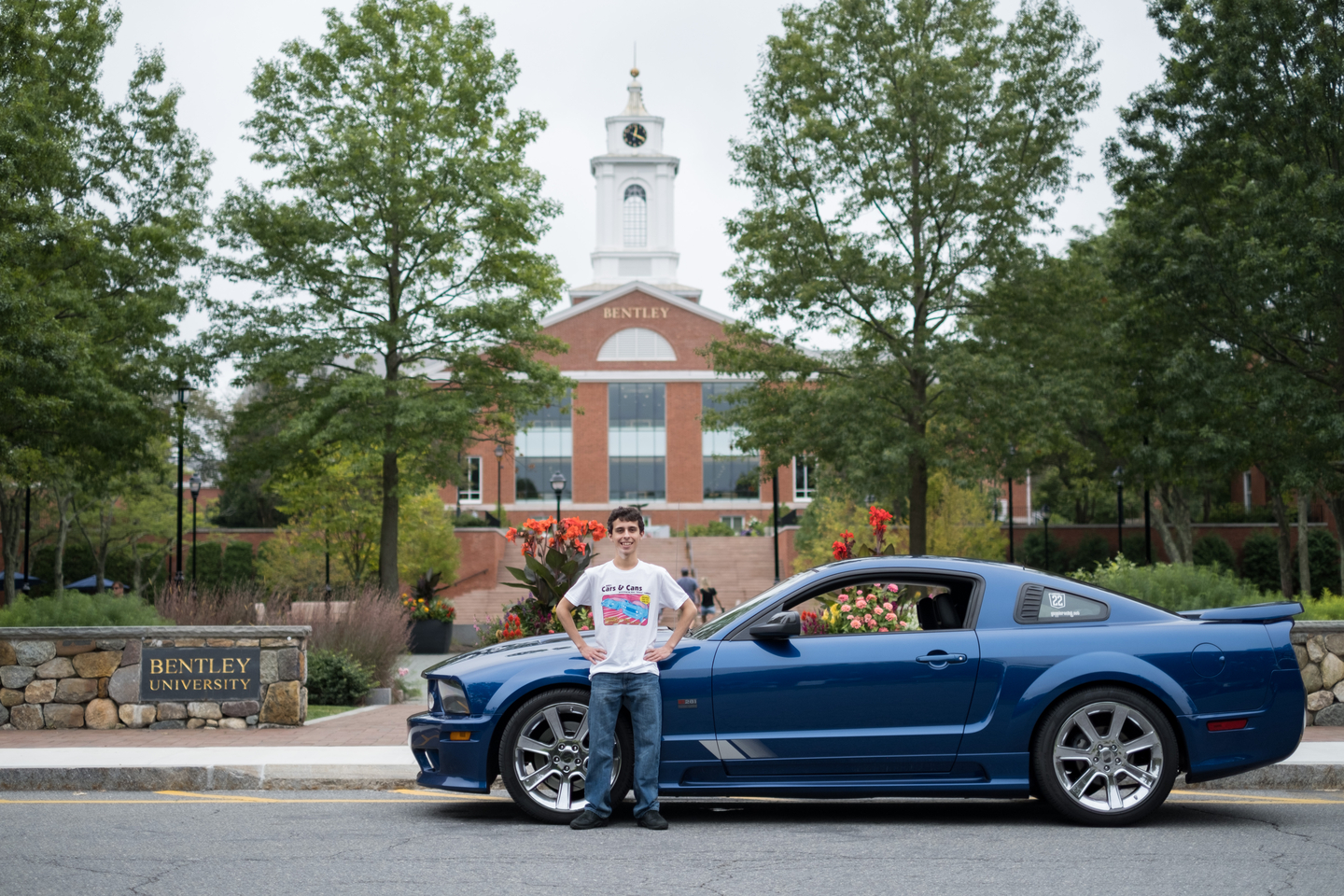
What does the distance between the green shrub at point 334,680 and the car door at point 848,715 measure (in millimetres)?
7965

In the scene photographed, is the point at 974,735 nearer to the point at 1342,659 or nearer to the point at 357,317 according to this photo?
the point at 1342,659

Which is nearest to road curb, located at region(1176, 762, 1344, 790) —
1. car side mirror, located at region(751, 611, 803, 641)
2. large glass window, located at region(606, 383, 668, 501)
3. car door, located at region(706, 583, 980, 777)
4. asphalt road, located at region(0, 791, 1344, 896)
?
asphalt road, located at region(0, 791, 1344, 896)

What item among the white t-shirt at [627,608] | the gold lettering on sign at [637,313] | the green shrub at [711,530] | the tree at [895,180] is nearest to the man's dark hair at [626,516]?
the white t-shirt at [627,608]

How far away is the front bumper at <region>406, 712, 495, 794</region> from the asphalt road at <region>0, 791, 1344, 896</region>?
0.81 ft

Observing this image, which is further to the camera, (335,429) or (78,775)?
(335,429)

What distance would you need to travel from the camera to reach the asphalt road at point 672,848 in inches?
215

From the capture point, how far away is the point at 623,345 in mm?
64750

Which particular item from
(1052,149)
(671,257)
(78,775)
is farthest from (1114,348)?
(671,257)

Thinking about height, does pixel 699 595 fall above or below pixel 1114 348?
below

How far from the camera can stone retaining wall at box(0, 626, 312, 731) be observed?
37.1ft

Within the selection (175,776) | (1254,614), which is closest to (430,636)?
(175,776)

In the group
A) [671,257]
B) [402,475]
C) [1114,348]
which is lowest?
[402,475]

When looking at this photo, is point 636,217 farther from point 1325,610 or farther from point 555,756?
point 555,756

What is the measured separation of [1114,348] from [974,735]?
21267 millimetres
